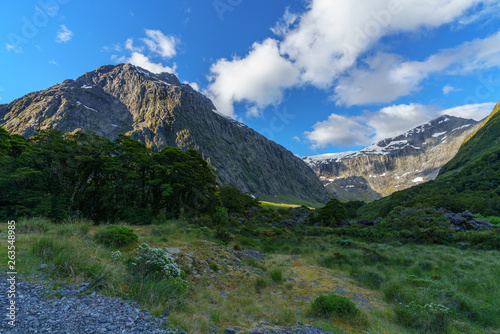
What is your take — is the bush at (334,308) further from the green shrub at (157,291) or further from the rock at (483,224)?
the rock at (483,224)

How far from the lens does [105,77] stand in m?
196

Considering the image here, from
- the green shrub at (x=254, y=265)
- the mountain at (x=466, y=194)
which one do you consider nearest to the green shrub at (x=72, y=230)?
the green shrub at (x=254, y=265)

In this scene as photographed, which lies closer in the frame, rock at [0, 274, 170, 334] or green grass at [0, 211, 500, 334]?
rock at [0, 274, 170, 334]

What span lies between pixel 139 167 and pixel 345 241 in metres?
24.0

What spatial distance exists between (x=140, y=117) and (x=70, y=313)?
186m

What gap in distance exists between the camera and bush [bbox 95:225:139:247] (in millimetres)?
9773

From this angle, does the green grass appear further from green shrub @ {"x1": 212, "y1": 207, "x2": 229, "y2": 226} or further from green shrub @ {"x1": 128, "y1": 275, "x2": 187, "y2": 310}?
green shrub @ {"x1": 212, "y1": 207, "x2": 229, "y2": 226}

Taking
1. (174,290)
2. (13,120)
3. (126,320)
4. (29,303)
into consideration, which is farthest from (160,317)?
(13,120)

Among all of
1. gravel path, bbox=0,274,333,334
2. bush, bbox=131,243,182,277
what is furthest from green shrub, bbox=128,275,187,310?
gravel path, bbox=0,274,333,334

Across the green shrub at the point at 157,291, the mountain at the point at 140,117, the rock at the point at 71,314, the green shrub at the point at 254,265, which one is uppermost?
the mountain at the point at 140,117

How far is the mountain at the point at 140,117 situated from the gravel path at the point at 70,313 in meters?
130

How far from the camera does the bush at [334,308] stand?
6875 mm

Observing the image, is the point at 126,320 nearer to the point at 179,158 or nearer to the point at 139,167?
the point at 139,167

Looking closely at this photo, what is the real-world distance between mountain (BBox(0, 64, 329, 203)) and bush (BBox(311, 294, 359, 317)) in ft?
422
